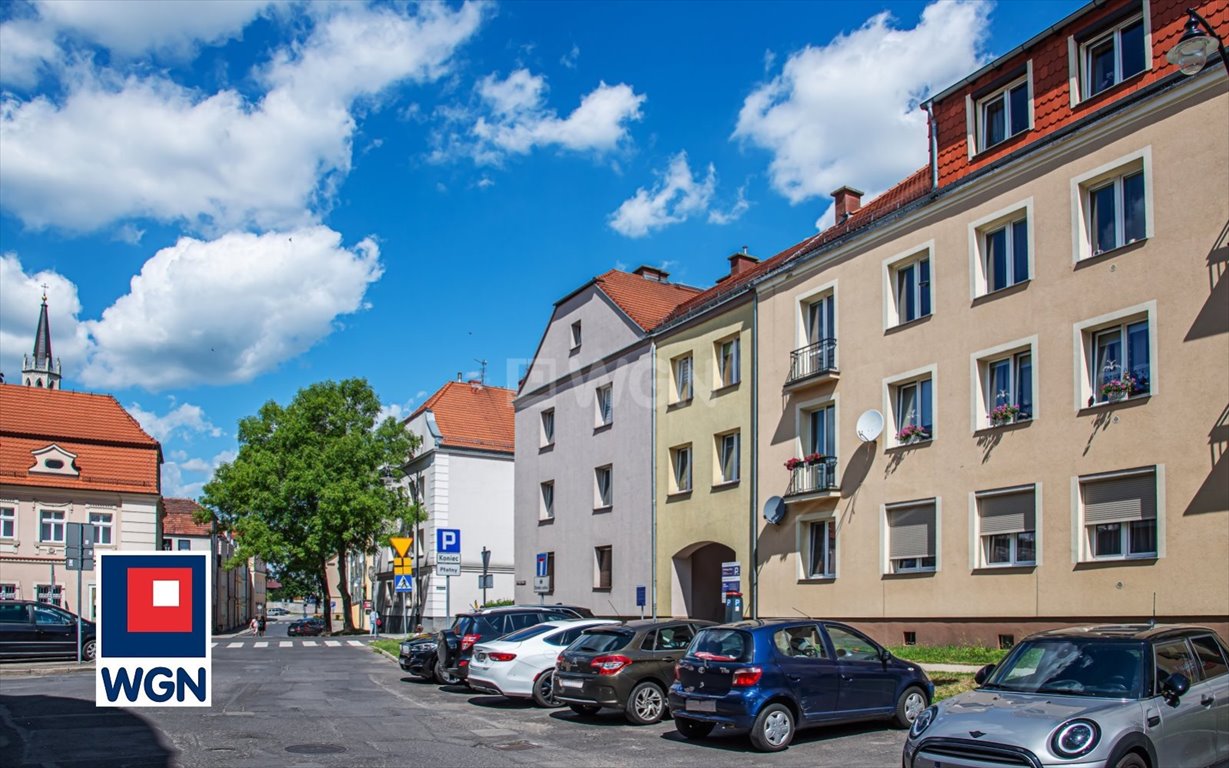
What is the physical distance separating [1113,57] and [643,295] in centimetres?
1887

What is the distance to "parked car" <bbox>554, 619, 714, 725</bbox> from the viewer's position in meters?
14.8

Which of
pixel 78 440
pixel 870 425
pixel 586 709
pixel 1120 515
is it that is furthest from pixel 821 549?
pixel 78 440

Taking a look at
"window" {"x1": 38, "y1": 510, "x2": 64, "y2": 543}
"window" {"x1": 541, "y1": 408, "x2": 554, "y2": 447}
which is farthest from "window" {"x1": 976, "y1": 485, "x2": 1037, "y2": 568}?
"window" {"x1": 38, "y1": 510, "x2": 64, "y2": 543}

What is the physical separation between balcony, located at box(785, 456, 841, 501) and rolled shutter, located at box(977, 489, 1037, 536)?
4008 millimetres

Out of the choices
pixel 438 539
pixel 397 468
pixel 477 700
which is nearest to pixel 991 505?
pixel 477 700

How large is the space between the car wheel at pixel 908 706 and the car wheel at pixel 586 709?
418cm

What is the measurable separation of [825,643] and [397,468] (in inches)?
1614

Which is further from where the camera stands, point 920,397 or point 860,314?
point 860,314

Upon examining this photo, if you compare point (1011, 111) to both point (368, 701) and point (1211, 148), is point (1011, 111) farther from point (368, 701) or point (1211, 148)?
point (368, 701)

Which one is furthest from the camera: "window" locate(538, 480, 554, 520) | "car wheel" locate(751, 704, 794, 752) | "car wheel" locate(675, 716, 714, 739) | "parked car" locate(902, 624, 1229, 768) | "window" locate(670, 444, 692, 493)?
"window" locate(538, 480, 554, 520)

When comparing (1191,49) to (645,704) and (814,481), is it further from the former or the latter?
(814,481)

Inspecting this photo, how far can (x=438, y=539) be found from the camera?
26.5 metres

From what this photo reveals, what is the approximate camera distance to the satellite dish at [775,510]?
974 inches

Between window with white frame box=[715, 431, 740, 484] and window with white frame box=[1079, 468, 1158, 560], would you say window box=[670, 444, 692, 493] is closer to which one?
window with white frame box=[715, 431, 740, 484]
